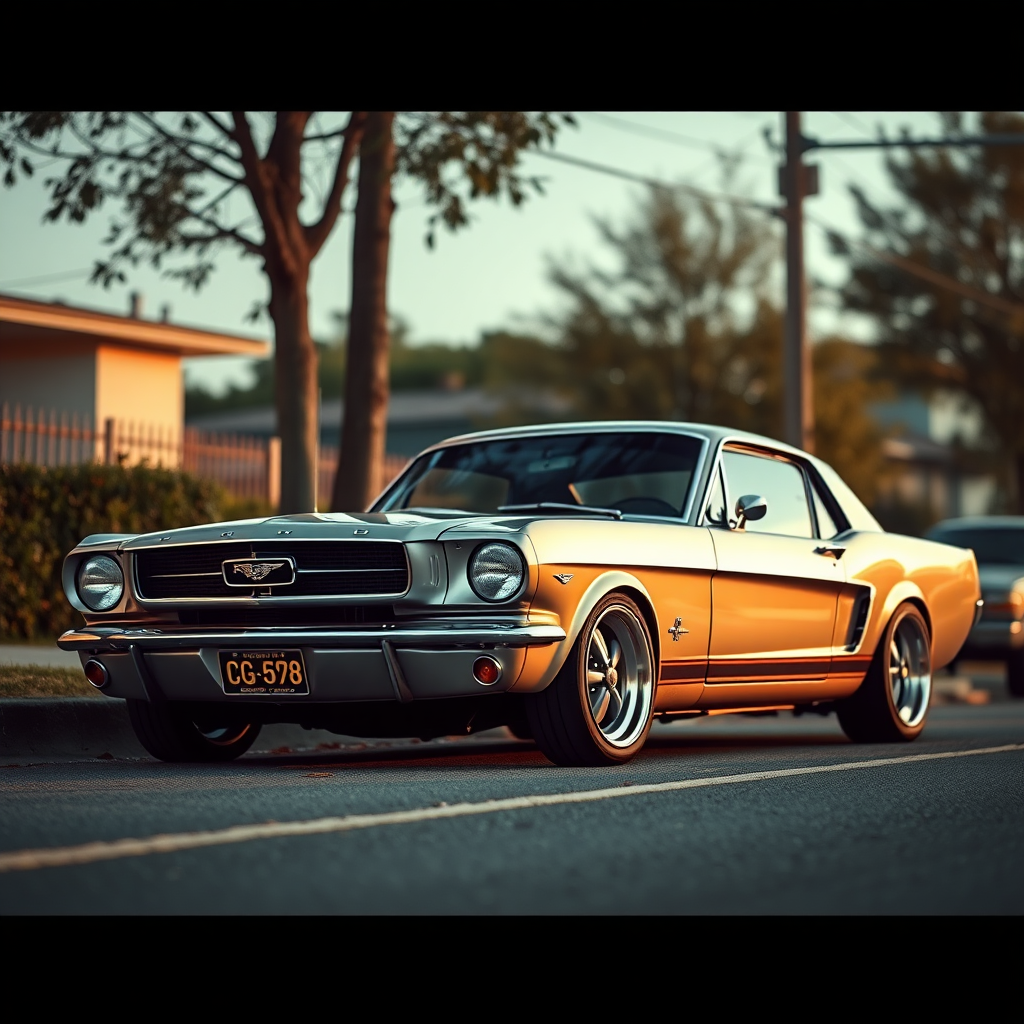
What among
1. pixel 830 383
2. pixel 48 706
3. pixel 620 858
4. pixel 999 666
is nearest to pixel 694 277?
pixel 830 383

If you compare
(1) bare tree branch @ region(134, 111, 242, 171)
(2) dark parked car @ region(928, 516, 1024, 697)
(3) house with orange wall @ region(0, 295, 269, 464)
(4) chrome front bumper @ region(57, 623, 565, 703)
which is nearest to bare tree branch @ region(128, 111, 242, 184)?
(1) bare tree branch @ region(134, 111, 242, 171)

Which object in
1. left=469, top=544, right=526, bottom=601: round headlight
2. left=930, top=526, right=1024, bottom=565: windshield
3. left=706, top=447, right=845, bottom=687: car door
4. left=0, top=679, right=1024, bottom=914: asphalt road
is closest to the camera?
left=0, top=679, right=1024, bottom=914: asphalt road

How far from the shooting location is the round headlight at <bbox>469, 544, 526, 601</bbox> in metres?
6.97

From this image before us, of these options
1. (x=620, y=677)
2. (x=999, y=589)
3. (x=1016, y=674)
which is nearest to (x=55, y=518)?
(x=620, y=677)

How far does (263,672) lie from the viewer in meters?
7.13

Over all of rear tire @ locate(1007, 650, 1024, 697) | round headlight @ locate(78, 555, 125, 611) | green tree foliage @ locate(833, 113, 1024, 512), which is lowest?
rear tire @ locate(1007, 650, 1024, 697)

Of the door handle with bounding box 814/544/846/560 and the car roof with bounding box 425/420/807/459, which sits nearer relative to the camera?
the car roof with bounding box 425/420/807/459

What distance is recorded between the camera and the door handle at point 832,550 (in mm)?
9055

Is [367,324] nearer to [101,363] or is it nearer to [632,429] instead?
[632,429]

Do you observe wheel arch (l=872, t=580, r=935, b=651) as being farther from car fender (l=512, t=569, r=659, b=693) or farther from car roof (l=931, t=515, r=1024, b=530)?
car roof (l=931, t=515, r=1024, b=530)

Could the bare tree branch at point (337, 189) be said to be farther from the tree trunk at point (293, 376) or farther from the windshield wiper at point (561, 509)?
the windshield wiper at point (561, 509)

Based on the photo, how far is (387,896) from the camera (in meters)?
4.12

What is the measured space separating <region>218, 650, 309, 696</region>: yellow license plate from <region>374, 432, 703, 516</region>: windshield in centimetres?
147
